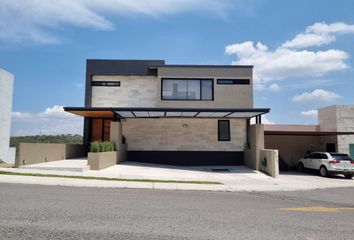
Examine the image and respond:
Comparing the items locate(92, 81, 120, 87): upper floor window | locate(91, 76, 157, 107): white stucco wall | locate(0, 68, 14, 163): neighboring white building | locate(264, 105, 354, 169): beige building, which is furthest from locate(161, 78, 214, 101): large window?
locate(0, 68, 14, 163): neighboring white building

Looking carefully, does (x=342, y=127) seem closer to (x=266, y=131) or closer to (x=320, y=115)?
(x=320, y=115)

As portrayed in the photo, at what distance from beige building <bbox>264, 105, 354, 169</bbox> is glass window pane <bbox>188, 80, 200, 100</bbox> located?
696cm

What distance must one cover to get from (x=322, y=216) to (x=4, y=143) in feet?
98.9

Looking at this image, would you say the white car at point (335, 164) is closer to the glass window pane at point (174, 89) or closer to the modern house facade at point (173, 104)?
the modern house facade at point (173, 104)

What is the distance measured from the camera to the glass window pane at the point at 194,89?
22.8m

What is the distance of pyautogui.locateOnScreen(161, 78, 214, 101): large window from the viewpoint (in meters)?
22.8

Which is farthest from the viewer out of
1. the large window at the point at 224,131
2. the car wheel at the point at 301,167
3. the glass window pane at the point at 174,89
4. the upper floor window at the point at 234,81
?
the car wheel at the point at 301,167

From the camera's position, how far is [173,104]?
22.6 m

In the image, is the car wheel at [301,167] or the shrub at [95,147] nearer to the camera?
the shrub at [95,147]

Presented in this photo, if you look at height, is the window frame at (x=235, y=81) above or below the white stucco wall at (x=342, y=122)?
above

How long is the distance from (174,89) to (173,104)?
1.22 meters

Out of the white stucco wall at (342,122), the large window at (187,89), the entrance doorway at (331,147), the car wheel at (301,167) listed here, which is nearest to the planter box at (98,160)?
the large window at (187,89)

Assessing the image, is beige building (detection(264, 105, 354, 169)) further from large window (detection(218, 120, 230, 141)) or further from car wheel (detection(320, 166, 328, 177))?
large window (detection(218, 120, 230, 141))

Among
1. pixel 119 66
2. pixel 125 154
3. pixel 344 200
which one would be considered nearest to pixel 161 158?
pixel 125 154
